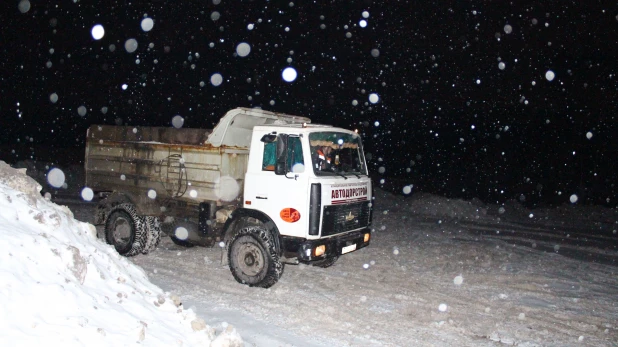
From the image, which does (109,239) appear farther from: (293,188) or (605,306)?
(605,306)

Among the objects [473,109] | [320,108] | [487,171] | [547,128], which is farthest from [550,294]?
[320,108]

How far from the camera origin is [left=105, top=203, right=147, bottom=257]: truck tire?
342 inches

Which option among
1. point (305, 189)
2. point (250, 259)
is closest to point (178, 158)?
point (250, 259)

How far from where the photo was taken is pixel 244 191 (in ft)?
24.5

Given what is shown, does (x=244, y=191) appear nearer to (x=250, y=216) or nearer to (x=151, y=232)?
(x=250, y=216)

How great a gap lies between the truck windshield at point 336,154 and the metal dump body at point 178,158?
141cm

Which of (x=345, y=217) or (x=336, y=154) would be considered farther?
(x=336, y=154)

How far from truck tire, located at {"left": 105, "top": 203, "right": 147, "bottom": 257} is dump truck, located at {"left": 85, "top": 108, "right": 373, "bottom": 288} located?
0.07 ft

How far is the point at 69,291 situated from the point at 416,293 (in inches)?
208

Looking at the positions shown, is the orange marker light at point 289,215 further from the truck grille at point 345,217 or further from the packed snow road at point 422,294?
the packed snow road at point 422,294

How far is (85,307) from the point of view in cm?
404

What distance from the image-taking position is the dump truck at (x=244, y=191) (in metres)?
6.99

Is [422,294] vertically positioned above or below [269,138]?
below

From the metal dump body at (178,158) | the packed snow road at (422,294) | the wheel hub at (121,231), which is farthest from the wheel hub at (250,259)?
the wheel hub at (121,231)
